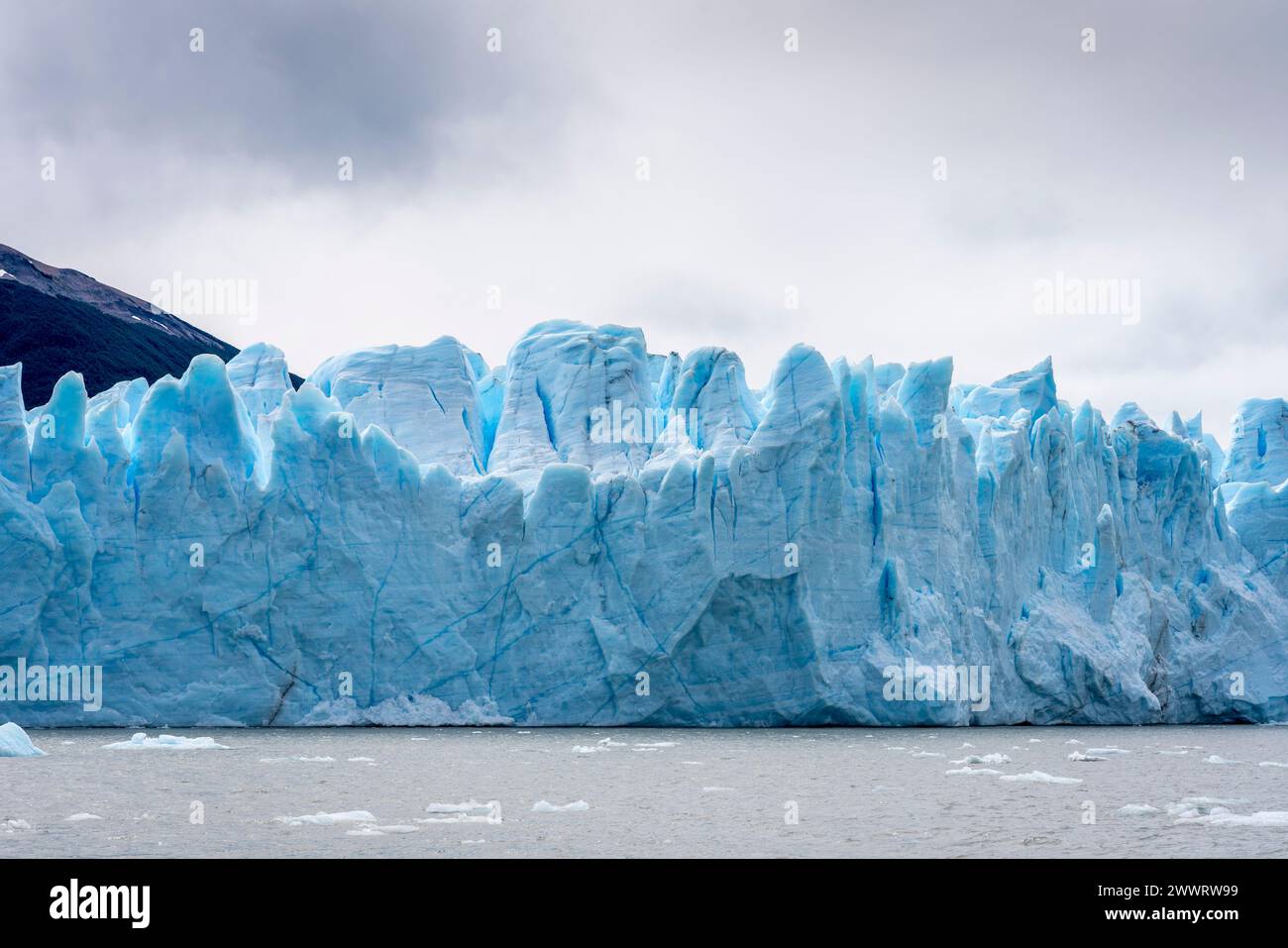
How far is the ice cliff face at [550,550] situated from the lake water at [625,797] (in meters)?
1.35

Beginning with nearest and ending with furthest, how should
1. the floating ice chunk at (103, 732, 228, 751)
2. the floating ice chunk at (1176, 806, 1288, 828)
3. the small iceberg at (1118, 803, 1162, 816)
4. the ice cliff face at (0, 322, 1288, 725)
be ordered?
the floating ice chunk at (1176, 806, 1288, 828) → the small iceberg at (1118, 803, 1162, 816) → the floating ice chunk at (103, 732, 228, 751) → the ice cliff face at (0, 322, 1288, 725)

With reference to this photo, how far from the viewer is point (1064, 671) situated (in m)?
24.5

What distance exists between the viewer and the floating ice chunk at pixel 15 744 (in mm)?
16031

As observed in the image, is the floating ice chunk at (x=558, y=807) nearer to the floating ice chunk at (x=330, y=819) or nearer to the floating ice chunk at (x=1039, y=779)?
the floating ice chunk at (x=330, y=819)

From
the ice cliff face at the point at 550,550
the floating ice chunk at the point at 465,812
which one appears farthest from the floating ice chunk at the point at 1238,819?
the ice cliff face at the point at 550,550

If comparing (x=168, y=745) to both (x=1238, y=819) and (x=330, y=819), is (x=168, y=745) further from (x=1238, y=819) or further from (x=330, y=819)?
(x=1238, y=819)

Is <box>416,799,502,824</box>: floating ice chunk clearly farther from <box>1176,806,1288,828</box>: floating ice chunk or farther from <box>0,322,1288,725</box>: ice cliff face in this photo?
<box>0,322,1288,725</box>: ice cliff face

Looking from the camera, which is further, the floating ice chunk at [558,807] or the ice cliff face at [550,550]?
the ice cliff face at [550,550]

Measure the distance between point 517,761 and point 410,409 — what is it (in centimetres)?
977

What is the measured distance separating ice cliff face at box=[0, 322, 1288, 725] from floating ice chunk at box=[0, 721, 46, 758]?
3.66 metres

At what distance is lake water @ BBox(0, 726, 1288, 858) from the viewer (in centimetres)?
1034

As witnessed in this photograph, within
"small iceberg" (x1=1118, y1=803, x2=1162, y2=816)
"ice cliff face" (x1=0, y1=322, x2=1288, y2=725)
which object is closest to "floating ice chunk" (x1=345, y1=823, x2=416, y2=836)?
"small iceberg" (x1=1118, y1=803, x2=1162, y2=816)
